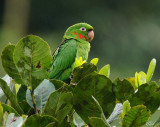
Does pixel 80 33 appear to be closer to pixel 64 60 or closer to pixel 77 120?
pixel 64 60

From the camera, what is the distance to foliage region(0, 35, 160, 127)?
0.73 meters

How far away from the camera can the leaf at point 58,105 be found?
0.74m

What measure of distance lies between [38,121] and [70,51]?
1.64m

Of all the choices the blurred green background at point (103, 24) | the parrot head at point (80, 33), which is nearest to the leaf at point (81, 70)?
the parrot head at point (80, 33)

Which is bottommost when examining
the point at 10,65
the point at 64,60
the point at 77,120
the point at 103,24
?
the point at 103,24

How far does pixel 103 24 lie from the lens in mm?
10586

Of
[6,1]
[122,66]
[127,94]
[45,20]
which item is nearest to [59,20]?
[45,20]

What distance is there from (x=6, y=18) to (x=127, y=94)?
11.1 meters

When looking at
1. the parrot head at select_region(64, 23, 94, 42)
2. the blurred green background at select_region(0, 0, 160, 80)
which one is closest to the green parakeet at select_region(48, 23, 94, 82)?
the parrot head at select_region(64, 23, 94, 42)

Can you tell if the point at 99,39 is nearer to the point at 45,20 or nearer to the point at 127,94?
the point at 45,20

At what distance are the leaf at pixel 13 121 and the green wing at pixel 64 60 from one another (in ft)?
4.37

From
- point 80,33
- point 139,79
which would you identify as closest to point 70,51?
point 80,33

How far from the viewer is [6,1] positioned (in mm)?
12375

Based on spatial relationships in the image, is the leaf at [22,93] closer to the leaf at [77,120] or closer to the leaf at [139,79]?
the leaf at [77,120]
